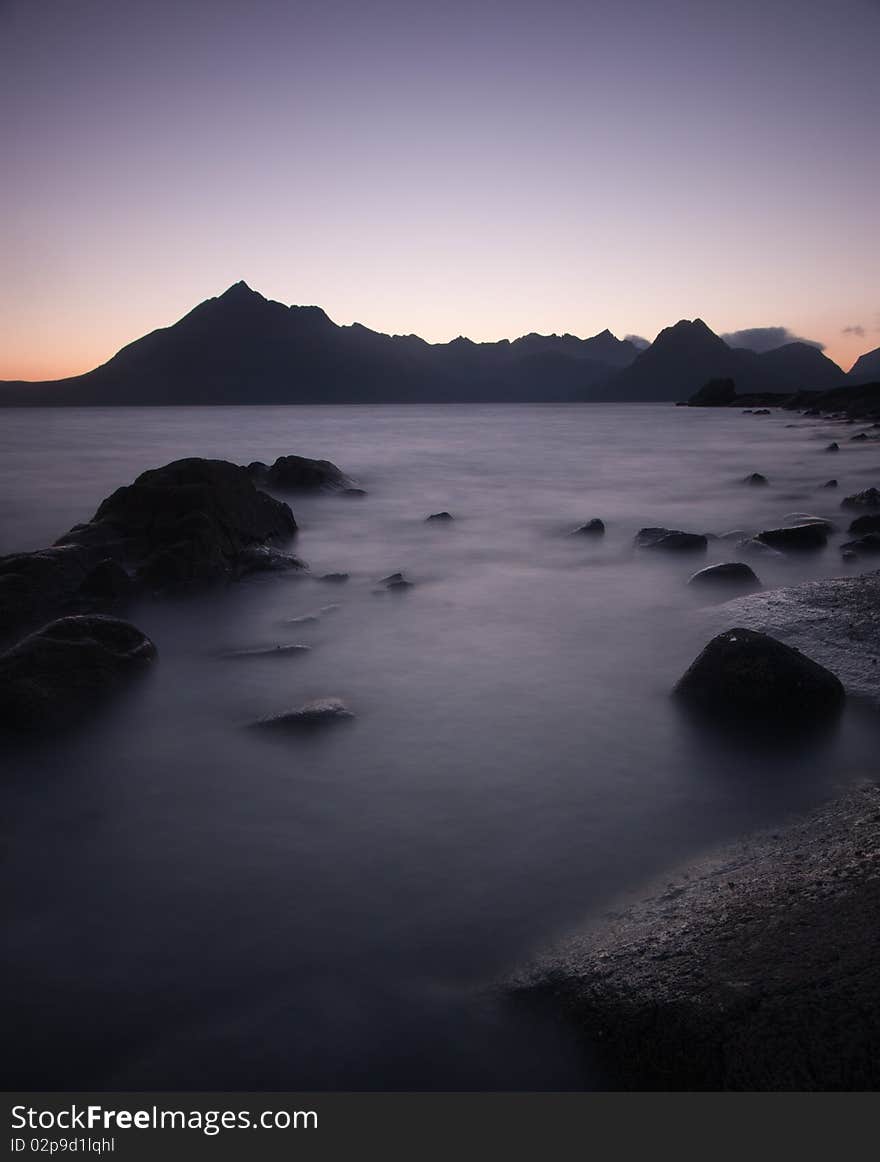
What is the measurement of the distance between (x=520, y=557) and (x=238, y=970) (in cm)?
1022

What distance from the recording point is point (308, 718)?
18.4 feet

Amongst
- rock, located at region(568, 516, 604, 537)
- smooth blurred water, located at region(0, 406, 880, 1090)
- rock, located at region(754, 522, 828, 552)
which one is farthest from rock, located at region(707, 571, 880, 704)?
rock, located at region(568, 516, 604, 537)

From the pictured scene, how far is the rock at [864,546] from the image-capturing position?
35.1ft

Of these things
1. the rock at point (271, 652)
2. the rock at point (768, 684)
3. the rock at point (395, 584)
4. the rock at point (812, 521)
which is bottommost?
the rock at point (271, 652)

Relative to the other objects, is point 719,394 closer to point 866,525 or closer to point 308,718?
point 866,525

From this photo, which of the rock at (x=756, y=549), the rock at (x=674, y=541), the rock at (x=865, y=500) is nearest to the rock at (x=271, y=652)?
the rock at (x=674, y=541)

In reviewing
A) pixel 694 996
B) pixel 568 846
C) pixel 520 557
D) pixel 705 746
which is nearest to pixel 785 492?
pixel 520 557

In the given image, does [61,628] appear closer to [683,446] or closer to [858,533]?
[858,533]

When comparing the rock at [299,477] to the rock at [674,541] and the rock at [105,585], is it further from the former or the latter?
the rock at [105,585]

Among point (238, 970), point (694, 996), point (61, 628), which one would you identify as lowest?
point (238, 970)

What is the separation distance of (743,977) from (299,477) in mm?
17658

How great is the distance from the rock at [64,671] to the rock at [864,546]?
9.89 m

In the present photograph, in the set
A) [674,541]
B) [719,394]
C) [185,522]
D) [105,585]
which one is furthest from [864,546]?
[719,394]

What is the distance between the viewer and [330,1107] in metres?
2.33
